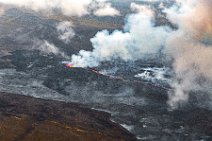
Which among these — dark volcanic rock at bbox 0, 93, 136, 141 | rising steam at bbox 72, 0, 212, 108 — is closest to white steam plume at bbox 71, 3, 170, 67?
rising steam at bbox 72, 0, 212, 108

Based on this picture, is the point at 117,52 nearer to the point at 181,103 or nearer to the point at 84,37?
the point at 84,37

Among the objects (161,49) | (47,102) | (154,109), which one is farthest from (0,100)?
(161,49)

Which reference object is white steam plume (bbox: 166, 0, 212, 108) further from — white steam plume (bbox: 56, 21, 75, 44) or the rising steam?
white steam plume (bbox: 56, 21, 75, 44)

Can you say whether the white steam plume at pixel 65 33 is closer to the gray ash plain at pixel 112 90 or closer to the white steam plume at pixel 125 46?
the white steam plume at pixel 125 46

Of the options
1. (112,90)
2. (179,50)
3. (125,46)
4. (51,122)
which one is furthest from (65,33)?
(51,122)

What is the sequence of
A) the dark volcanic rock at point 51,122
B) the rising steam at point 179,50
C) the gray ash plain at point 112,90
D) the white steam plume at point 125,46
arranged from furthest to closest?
the white steam plume at point 125,46 → the rising steam at point 179,50 → the gray ash plain at point 112,90 → the dark volcanic rock at point 51,122

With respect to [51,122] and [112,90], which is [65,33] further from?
[51,122]

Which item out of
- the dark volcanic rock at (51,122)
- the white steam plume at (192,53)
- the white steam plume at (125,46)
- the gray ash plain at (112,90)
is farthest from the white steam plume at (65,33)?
the dark volcanic rock at (51,122)
